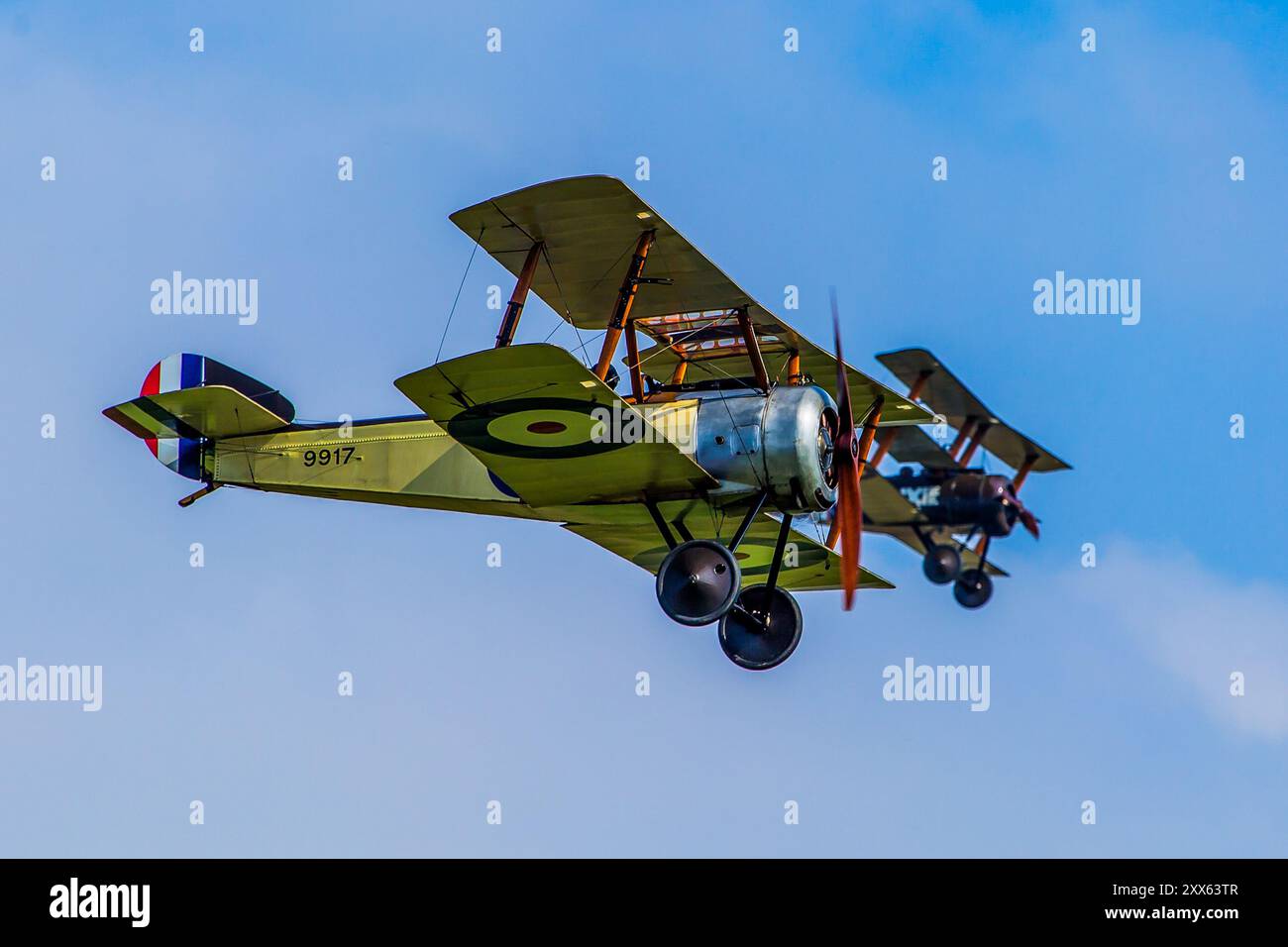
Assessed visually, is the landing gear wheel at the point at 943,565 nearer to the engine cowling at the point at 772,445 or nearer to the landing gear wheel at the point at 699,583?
the engine cowling at the point at 772,445

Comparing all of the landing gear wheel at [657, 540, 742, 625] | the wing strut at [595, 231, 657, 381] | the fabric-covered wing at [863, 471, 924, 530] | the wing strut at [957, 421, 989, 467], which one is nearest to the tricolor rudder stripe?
the wing strut at [595, 231, 657, 381]

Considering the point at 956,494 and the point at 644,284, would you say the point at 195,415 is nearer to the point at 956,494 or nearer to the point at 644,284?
the point at 644,284

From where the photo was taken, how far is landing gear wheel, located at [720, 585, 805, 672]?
1488 cm

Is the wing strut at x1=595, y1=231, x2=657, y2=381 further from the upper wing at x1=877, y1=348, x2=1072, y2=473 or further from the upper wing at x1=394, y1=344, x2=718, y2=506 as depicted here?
the upper wing at x1=877, y1=348, x2=1072, y2=473

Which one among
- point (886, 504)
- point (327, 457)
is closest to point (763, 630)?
point (327, 457)

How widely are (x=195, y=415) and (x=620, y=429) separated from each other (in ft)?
14.9

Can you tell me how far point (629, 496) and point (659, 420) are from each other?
72 cm

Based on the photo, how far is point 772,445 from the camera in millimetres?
13852

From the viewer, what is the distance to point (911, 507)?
25.7 m

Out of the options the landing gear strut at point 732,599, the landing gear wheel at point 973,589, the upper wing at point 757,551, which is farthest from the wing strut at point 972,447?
the landing gear strut at point 732,599

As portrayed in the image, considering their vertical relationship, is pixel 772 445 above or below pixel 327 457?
below

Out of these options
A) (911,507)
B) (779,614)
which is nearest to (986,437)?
(911,507)

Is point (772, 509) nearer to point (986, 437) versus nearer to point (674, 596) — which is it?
point (674, 596)

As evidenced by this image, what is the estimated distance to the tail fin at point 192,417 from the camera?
1576cm
